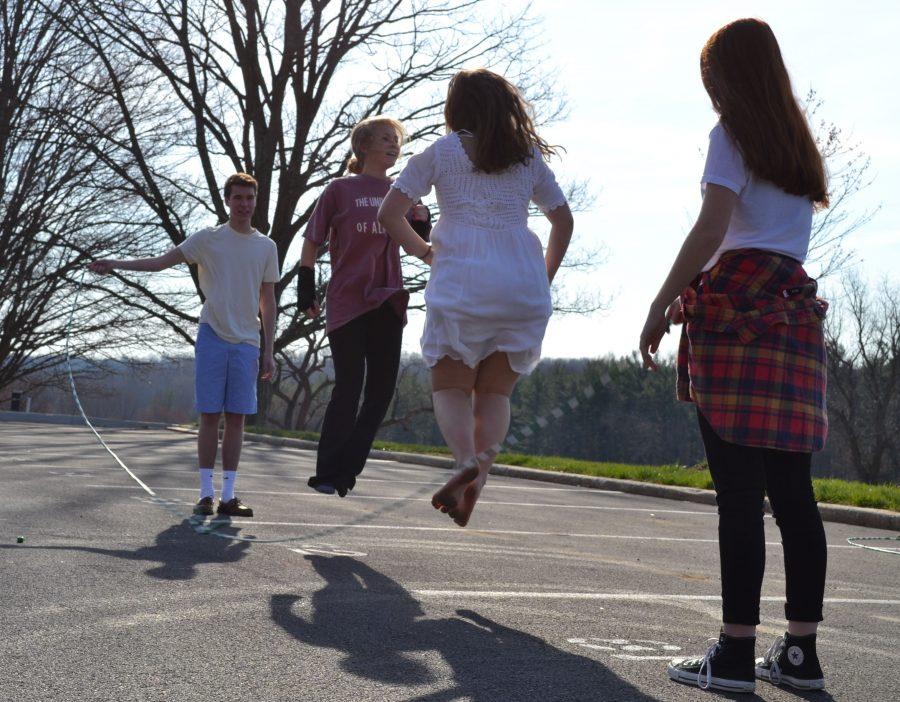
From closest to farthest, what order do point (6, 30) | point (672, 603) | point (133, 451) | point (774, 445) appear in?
point (774, 445), point (672, 603), point (133, 451), point (6, 30)

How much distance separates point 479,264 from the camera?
4.25m

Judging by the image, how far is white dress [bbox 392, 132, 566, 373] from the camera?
426 cm

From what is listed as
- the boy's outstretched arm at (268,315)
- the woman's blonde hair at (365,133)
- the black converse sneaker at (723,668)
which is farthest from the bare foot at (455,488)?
the boy's outstretched arm at (268,315)

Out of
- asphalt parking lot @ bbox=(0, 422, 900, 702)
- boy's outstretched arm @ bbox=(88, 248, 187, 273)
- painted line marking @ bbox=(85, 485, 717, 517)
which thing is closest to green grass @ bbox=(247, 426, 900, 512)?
painted line marking @ bbox=(85, 485, 717, 517)

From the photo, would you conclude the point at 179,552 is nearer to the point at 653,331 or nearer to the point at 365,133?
the point at 653,331

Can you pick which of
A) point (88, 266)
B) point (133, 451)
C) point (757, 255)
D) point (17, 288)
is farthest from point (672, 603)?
point (17, 288)

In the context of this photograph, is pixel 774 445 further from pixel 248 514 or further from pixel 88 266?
pixel 88 266

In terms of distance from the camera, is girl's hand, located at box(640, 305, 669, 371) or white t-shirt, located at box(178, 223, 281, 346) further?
white t-shirt, located at box(178, 223, 281, 346)

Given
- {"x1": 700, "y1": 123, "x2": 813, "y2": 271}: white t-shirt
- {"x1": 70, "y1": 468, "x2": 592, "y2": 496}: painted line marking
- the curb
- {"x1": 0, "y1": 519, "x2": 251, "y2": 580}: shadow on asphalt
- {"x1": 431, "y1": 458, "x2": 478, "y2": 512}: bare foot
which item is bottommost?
{"x1": 0, "y1": 519, "x2": 251, "y2": 580}: shadow on asphalt

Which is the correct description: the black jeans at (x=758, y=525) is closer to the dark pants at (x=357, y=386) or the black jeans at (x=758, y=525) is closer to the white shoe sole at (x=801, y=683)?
the white shoe sole at (x=801, y=683)

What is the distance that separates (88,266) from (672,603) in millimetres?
3551

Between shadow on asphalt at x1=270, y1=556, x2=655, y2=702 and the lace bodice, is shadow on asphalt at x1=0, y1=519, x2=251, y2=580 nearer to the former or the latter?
shadow on asphalt at x1=270, y1=556, x2=655, y2=702

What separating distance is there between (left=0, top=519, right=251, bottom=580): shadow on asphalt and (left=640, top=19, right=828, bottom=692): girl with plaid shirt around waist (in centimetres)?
191

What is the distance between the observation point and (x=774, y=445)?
10.1 feet
